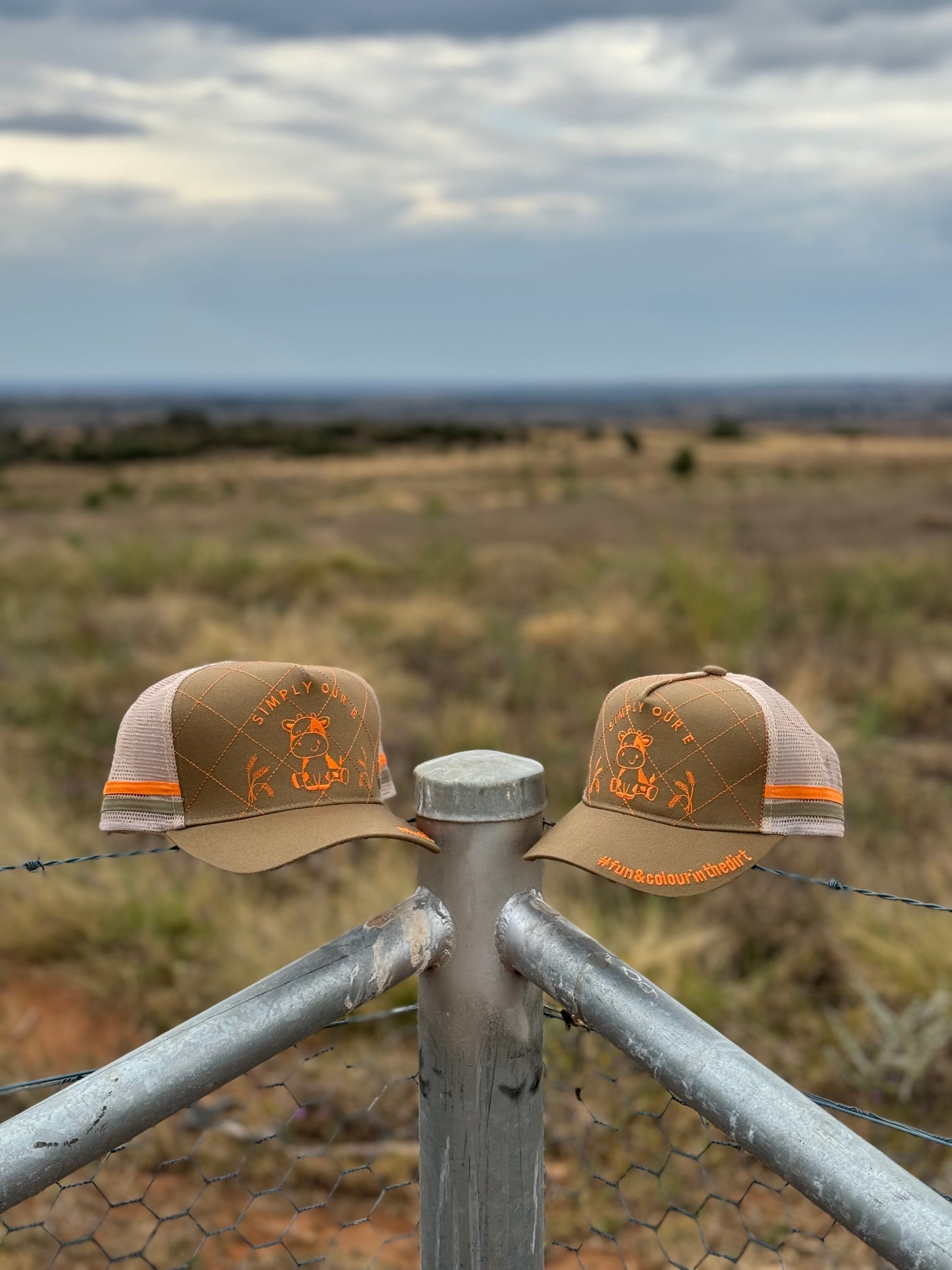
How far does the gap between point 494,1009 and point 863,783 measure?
4.65m

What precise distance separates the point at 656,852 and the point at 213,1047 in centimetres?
47

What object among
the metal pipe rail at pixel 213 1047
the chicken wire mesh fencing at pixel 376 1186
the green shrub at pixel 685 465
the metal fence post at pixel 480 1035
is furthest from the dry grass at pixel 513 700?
the green shrub at pixel 685 465

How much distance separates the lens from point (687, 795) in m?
1.13

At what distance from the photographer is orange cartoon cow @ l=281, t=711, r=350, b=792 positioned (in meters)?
1.17

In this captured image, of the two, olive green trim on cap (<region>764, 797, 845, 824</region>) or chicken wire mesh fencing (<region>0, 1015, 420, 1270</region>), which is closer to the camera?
olive green trim on cap (<region>764, 797, 845, 824</region>)

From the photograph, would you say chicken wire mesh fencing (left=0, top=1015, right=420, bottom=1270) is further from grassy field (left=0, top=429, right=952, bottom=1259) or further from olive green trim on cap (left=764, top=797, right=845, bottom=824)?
olive green trim on cap (left=764, top=797, right=845, bottom=824)

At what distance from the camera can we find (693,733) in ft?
3.72

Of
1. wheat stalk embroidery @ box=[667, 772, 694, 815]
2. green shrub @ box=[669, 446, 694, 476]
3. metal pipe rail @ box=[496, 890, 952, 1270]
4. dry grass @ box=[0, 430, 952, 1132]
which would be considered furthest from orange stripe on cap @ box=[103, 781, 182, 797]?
green shrub @ box=[669, 446, 694, 476]

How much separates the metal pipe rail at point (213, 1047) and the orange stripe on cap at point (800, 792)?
0.37 m

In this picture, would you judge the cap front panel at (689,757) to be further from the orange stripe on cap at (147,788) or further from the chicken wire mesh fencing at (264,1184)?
the chicken wire mesh fencing at (264,1184)

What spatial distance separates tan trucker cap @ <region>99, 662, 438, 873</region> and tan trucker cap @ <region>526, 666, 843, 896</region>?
0.20 metres

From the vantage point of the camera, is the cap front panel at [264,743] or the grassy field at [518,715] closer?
the cap front panel at [264,743]

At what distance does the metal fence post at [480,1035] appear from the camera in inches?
45.5

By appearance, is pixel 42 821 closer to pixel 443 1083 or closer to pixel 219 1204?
pixel 219 1204
